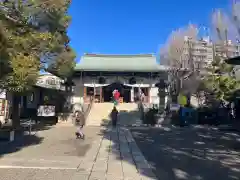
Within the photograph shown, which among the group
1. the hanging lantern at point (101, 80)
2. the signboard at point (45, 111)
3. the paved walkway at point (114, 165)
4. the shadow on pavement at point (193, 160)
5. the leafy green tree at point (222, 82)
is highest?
the hanging lantern at point (101, 80)

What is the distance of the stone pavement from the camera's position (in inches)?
272

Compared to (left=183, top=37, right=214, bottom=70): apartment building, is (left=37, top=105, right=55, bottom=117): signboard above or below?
below

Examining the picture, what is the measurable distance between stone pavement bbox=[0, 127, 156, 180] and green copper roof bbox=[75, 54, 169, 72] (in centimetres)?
2696

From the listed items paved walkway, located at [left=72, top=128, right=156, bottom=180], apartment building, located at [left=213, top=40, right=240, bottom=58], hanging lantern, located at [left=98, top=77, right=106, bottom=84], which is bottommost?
paved walkway, located at [left=72, top=128, right=156, bottom=180]

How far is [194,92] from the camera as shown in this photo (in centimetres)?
3225

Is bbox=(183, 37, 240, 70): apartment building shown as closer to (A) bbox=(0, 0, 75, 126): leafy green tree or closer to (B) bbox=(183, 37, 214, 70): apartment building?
(B) bbox=(183, 37, 214, 70): apartment building

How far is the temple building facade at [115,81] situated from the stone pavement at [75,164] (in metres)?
26.7

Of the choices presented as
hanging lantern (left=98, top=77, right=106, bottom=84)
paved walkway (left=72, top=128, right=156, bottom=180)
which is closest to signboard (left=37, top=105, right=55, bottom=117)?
paved walkway (left=72, top=128, right=156, bottom=180)

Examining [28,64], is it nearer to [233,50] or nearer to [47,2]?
[47,2]

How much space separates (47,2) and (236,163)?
816 centimetres

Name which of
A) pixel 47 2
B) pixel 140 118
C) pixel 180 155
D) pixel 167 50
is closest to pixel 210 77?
pixel 140 118

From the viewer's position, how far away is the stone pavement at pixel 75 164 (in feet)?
22.7

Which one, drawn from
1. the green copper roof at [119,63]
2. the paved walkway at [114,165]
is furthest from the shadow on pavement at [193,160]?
the green copper roof at [119,63]

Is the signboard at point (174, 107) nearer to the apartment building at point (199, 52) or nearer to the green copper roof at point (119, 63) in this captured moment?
the apartment building at point (199, 52)
